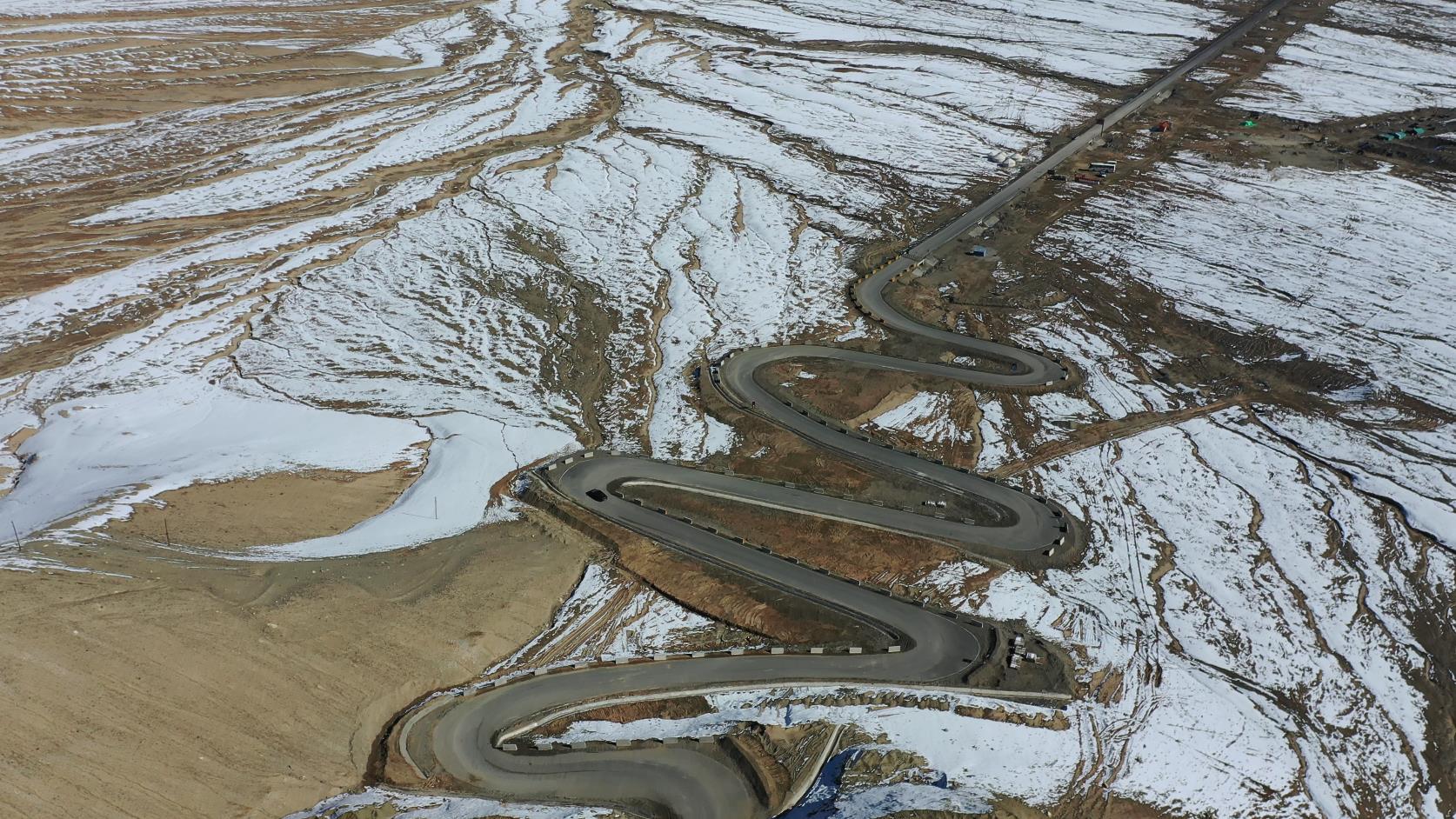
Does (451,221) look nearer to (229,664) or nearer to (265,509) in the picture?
(265,509)

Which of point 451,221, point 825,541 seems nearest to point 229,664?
point 825,541

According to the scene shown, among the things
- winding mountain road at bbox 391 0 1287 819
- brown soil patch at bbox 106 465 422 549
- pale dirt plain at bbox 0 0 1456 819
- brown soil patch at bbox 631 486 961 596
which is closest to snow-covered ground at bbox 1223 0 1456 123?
pale dirt plain at bbox 0 0 1456 819

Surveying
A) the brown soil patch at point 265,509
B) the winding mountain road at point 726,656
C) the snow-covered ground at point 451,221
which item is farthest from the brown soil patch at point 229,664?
the snow-covered ground at point 451,221

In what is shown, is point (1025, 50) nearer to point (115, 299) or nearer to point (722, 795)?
point (115, 299)

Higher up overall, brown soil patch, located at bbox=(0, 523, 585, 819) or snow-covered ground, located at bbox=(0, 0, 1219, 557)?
snow-covered ground, located at bbox=(0, 0, 1219, 557)

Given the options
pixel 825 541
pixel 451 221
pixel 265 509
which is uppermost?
pixel 451 221

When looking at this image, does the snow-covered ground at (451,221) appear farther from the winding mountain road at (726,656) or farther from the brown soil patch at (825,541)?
the brown soil patch at (825,541)

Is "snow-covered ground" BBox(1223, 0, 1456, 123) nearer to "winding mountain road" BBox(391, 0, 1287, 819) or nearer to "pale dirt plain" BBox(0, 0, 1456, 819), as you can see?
"pale dirt plain" BBox(0, 0, 1456, 819)

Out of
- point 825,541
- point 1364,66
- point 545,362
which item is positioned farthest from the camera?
point 1364,66
